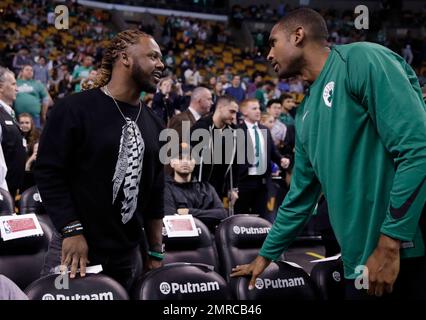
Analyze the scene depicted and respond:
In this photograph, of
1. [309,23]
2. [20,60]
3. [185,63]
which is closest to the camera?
[309,23]

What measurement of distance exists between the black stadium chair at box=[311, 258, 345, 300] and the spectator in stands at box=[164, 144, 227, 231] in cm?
179

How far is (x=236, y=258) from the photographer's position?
3.47m

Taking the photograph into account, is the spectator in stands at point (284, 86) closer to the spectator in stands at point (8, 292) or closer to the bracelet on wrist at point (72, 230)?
the bracelet on wrist at point (72, 230)

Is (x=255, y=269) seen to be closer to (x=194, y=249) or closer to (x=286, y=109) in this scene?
(x=194, y=249)

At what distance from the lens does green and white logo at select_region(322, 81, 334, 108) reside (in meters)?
1.87

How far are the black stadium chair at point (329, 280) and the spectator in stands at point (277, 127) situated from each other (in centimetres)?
507

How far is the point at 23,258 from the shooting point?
314 cm

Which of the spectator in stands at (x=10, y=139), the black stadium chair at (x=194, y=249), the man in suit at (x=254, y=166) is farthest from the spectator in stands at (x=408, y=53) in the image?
the black stadium chair at (x=194, y=249)

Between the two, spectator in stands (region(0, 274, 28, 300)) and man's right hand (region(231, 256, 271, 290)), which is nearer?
spectator in stands (region(0, 274, 28, 300))

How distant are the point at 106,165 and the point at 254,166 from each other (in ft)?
13.1

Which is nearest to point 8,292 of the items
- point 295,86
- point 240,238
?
point 240,238
